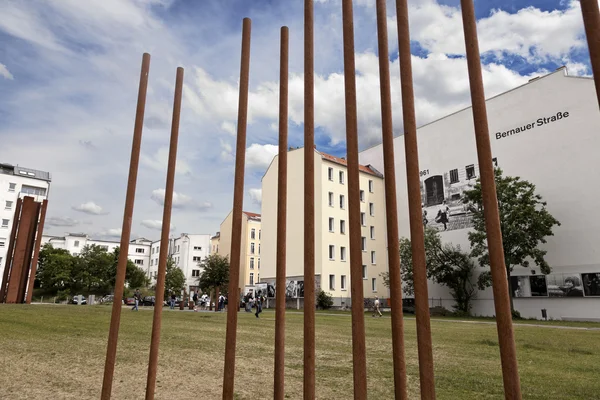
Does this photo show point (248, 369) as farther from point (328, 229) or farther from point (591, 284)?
point (328, 229)

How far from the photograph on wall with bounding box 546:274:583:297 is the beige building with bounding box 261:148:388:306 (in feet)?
65.1

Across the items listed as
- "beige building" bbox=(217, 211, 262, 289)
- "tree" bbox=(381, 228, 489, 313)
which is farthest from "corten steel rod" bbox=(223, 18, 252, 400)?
"beige building" bbox=(217, 211, 262, 289)

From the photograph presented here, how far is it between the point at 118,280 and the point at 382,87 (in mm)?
3712

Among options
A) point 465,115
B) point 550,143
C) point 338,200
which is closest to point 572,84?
point 550,143

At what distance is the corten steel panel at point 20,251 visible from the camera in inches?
1634

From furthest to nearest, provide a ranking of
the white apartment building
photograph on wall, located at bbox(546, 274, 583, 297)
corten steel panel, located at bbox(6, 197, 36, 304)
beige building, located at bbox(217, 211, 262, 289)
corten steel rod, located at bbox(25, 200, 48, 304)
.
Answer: beige building, located at bbox(217, 211, 262, 289)
the white apartment building
corten steel rod, located at bbox(25, 200, 48, 304)
corten steel panel, located at bbox(6, 197, 36, 304)
photograph on wall, located at bbox(546, 274, 583, 297)

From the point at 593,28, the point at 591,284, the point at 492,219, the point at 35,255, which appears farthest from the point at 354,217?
the point at 35,255

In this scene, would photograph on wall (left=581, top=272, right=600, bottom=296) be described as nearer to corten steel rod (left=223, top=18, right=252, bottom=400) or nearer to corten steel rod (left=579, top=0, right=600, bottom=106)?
corten steel rod (left=223, top=18, right=252, bottom=400)

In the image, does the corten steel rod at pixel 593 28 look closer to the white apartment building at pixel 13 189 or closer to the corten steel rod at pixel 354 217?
the corten steel rod at pixel 354 217

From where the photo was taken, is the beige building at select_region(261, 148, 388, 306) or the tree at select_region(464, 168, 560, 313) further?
the beige building at select_region(261, 148, 388, 306)

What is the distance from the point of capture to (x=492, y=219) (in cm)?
306

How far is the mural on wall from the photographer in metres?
46.2

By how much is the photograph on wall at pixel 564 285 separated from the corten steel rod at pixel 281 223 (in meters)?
40.8

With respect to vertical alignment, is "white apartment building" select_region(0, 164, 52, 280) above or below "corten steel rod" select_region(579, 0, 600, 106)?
above
